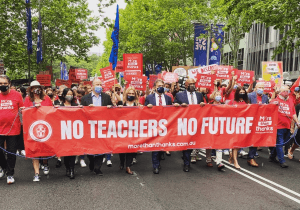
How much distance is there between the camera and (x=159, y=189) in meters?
6.10

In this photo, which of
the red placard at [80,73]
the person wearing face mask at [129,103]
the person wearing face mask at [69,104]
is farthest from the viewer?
the red placard at [80,73]

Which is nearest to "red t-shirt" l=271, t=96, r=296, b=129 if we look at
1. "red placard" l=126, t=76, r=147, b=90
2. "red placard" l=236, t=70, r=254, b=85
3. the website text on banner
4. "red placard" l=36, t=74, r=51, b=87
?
the website text on banner

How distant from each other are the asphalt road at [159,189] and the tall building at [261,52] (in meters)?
28.6

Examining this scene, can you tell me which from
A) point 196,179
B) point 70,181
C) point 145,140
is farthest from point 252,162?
point 70,181

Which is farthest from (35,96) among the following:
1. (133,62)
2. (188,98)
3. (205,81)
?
(133,62)

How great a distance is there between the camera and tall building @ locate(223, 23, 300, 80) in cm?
3412

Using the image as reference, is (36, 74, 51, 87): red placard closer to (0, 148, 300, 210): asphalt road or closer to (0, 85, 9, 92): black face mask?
(0, 148, 300, 210): asphalt road

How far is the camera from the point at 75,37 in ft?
94.0

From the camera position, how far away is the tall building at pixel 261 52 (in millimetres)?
34125

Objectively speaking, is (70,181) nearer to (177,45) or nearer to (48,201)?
(48,201)

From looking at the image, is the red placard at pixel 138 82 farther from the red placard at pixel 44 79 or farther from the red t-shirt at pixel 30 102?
the red placard at pixel 44 79

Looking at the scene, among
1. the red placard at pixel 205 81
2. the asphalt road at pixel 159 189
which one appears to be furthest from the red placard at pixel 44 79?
the red placard at pixel 205 81

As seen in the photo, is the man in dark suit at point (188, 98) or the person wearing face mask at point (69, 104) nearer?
the person wearing face mask at point (69, 104)

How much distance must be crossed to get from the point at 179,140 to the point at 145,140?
2.52ft
